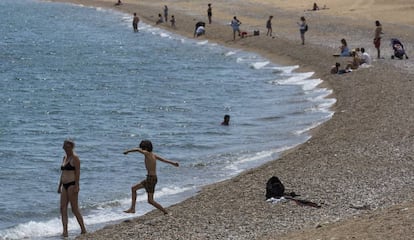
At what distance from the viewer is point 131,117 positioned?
104 ft

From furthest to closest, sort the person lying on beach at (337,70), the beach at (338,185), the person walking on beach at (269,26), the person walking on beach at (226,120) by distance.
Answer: the person walking on beach at (269,26), the person lying on beach at (337,70), the person walking on beach at (226,120), the beach at (338,185)

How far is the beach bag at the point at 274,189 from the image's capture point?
15844 millimetres

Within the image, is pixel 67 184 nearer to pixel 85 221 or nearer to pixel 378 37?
pixel 85 221

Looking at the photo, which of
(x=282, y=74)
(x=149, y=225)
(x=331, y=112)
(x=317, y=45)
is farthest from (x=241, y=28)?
(x=149, y=225)

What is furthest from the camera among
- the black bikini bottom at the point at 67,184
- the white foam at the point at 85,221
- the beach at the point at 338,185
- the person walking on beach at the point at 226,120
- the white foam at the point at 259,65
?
→ the white foam at the point at 259,65

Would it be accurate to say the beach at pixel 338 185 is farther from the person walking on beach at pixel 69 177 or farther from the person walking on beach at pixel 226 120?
the person walking on beach at pixel 226 120

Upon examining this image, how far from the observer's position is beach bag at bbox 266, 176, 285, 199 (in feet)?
52.0

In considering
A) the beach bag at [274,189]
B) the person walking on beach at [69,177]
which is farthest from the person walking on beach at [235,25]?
the person walking on beach at [69,177]

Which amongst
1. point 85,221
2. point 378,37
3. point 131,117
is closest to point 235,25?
point 378,37

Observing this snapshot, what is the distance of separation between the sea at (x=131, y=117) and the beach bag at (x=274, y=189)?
8.19 feet

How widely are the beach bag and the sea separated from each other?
2496 mm

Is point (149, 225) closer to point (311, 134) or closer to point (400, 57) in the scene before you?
point (311, 134)

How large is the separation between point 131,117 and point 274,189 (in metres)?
16.3

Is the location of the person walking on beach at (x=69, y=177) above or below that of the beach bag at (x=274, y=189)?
above
